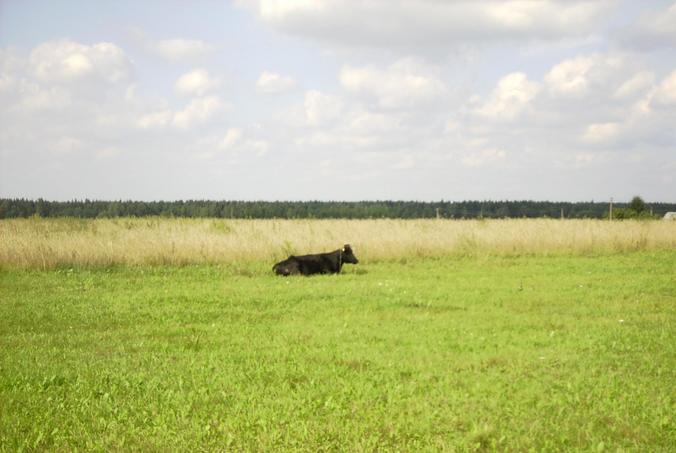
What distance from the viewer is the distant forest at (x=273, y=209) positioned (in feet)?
286

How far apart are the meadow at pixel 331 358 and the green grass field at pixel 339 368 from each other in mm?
29

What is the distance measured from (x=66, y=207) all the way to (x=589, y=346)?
96.8 m

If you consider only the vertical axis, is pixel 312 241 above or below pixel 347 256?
above

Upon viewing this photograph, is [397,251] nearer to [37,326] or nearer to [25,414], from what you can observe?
[37,326]

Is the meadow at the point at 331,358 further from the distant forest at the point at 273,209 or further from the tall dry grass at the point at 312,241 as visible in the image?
the distant forest at the point at 273,209

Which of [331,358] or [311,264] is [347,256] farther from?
[331,358]

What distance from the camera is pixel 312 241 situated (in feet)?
77.9

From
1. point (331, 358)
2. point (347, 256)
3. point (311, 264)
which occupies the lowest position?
point (331, 358)

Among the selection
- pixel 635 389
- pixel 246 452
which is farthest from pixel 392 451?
pixel 635 389

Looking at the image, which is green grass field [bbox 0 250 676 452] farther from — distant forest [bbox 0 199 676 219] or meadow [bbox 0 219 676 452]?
distant forest [bbox 0 199 676 219]

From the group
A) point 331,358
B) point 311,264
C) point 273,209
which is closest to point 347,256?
point 311,264

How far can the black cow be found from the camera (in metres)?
18.6

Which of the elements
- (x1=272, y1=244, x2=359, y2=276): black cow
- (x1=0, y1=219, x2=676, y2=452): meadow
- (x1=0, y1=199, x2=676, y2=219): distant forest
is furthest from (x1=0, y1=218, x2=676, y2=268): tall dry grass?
(x1=0, y1=199, x2=676, y2=219): distant forest

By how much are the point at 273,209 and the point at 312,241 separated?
88.3 m
